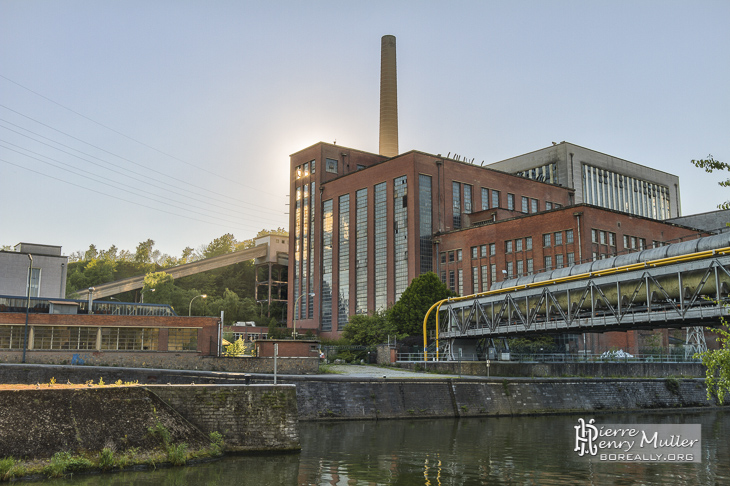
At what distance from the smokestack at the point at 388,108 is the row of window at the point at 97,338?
5306cm

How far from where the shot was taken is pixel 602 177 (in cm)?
11294

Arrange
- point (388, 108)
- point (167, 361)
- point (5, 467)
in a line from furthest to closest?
point (388, 108)
point (167, 361)
point (5, 467)

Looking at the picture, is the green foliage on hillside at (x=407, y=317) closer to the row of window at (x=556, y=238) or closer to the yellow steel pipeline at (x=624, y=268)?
the yellow steel pipeline at (x=624, y=268)

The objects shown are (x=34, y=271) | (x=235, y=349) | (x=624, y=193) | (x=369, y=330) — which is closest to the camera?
(x=235, y=349)

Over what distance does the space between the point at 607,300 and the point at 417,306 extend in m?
23.0

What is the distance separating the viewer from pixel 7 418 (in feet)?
65.3

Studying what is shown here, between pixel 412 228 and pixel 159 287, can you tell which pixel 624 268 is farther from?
pixel 159 287

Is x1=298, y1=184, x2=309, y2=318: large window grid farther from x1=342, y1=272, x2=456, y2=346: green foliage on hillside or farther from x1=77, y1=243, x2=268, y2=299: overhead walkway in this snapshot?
x1=342, y1=272, x2=456, y2=346: green foliage on hillside

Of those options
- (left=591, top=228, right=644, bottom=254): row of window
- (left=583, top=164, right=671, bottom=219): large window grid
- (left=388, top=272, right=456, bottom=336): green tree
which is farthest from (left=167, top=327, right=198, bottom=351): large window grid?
(left=583, top=164, right=671, bottom=219): large window grid

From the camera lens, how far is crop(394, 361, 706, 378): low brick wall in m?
49.0

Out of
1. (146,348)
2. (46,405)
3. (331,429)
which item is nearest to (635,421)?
(331,429)

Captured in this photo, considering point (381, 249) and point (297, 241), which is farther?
point (297, 241)

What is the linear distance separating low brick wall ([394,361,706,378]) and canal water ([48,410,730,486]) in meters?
15.7

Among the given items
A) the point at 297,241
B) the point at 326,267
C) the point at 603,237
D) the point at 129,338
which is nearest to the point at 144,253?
the point at 297,241
